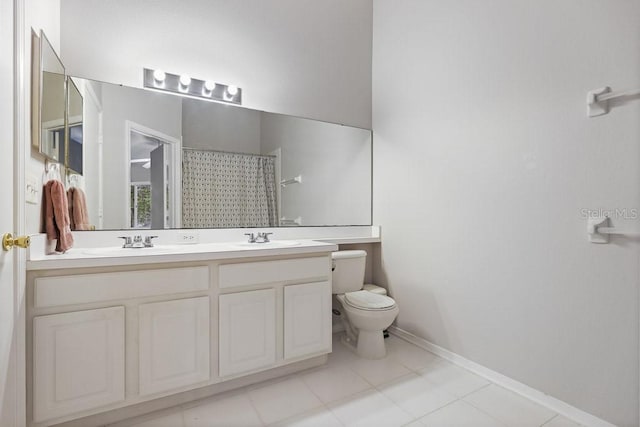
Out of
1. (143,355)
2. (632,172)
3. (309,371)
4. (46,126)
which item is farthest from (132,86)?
(632,172)

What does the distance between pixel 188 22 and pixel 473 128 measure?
2.01 meters

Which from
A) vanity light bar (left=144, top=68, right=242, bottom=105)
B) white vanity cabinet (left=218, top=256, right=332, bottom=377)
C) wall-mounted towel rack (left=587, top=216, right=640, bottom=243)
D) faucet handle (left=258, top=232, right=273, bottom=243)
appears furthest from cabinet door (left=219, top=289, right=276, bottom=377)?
wall-mounted towel rack (left=587, top=216, right=640, bottom=243)

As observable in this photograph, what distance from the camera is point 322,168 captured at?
269cm

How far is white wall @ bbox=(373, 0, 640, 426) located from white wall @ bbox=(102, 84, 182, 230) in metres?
1.86

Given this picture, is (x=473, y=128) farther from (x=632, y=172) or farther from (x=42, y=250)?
(x=42, y=250)

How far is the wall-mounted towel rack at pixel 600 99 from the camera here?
1392 mm

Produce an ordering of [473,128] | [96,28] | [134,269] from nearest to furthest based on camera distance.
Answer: [134,269] < [96,28] < [473,128]

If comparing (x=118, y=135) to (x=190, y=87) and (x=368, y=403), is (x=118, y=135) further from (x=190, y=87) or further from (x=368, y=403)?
(x=368, y=403)

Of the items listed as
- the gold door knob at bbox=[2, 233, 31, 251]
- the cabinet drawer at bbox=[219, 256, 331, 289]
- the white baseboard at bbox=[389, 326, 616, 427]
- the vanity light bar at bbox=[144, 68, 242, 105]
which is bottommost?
the white baseboard at bbox=[389, 326, 616, 427]

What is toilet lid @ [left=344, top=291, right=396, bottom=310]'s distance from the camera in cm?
214

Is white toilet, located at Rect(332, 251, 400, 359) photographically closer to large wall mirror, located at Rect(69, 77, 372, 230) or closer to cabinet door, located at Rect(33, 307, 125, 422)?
large wall mirror, located at Rect(69, 77, 372, 230)

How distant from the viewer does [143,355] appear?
148 cm

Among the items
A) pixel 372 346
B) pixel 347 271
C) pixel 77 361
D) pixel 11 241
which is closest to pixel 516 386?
pixel 372 346

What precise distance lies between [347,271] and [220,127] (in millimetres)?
1427
